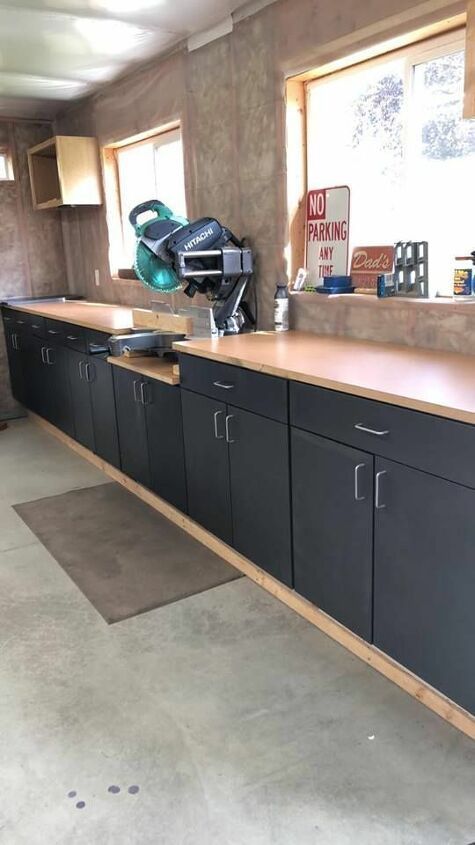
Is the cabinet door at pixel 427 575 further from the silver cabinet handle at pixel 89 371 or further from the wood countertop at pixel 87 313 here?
the silver cabinet handle at pixel 89 371

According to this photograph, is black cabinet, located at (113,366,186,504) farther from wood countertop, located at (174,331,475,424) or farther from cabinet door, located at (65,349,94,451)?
cabinet door, located at (65,349,94,451)

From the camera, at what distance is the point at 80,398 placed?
428 centimetres

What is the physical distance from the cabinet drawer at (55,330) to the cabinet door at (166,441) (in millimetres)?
1334

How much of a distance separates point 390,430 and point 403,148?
136 centimetres

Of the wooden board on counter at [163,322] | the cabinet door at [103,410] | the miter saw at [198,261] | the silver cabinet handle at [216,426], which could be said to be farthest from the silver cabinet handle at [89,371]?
the silver cabinet handle at [216,426]

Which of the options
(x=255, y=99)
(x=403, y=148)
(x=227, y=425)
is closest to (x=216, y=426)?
(x=227, y=425)

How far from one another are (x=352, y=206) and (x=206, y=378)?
0.99 m

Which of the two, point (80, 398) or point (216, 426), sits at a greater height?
point (216, 426)

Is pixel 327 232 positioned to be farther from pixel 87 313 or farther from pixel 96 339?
pixel 87 313

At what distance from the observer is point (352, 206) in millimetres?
2914

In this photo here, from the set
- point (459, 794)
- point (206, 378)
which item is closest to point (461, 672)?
point (459, 794)

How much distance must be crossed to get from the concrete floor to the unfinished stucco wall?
50.7 inches

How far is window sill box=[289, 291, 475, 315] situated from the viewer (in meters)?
2.37

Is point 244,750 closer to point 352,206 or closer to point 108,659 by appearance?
point 108,659
